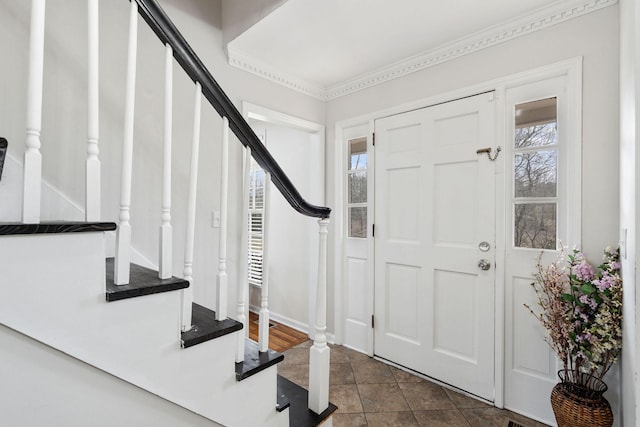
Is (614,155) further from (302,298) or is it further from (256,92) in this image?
(302,298)

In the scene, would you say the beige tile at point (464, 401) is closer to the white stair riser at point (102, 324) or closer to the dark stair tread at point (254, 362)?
the dark stair tread at point (254, 362)

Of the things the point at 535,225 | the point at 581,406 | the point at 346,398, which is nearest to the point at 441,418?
the point at 346,398

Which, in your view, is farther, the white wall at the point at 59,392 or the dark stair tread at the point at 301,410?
the dark stair tread at the point at 301,410

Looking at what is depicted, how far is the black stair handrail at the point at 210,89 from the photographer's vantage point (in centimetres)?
91

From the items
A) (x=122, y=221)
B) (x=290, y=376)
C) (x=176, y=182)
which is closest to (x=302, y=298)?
(x=290, y=376)

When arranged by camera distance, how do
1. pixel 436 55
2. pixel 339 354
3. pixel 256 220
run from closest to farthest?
pixel 436 55 < pixel 339 354 < pixel 256 220

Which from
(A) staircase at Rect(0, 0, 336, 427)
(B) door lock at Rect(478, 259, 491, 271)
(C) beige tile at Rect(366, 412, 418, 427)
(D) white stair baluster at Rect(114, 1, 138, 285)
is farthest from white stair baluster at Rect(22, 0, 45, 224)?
(B) door lock at Rect(478, 259, 491, 271)

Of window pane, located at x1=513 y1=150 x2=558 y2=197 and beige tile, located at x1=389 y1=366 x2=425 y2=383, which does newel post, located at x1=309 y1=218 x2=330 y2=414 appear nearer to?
beige tile, located at x1=389 y1=366 x2=425 y2=383

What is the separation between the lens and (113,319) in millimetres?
790

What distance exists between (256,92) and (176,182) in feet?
3.28

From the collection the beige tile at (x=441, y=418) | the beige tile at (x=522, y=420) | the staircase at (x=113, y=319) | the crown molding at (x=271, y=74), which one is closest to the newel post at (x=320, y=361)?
the staircase at (x=113, y=319)

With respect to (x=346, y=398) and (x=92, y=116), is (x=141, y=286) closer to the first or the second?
(x=92, y=116)

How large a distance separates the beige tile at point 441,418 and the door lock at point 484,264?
93 centimetres

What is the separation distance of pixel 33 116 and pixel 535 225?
231 centimetres
